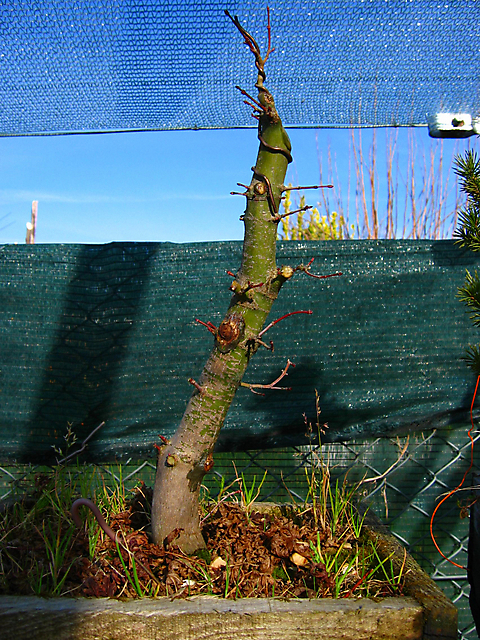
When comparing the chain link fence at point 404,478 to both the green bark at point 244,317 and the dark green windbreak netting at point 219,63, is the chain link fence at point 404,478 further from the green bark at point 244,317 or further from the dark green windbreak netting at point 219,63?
the dark green windbreak netting at point 219,63

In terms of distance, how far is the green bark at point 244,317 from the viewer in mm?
1244

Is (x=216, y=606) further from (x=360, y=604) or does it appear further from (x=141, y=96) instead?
(x=141, y=96)

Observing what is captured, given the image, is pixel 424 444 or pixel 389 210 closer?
pixel 424 444

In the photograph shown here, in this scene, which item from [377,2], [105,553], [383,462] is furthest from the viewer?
[383,462]

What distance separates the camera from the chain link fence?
7.37 ft

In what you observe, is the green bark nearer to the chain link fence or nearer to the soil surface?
the soil surface

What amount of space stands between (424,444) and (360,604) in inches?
51.9

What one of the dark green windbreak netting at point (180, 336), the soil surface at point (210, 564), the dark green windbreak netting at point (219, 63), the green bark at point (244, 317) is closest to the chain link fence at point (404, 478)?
the dark green windbreak netting at point (180, 336)

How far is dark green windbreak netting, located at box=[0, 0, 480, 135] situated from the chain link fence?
4.83ft

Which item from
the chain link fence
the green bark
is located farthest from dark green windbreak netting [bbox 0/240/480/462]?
the green bark

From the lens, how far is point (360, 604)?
111cm

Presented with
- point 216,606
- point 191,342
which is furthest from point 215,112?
point 216,606

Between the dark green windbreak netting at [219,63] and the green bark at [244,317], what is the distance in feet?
2.33

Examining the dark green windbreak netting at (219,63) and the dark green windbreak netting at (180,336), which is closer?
the dark green windbreak netting at (219,63)
